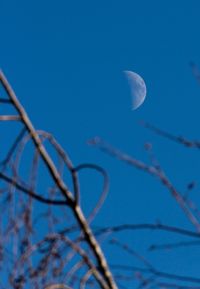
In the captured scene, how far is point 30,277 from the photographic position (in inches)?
64.2

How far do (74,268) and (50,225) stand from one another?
45cm

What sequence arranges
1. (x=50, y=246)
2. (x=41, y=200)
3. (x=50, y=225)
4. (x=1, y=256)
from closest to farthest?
1. (x=41, y=200)
2. (x=50, y=246)
3. (x=1, y=256)
4. (x=50, y=225)

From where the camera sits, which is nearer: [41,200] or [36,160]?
[41,200]

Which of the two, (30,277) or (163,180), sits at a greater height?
(163,180)

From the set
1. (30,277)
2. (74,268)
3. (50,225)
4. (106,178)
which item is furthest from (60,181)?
(50,225)

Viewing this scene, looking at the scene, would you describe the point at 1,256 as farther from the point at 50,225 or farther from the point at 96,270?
the point at 96,270

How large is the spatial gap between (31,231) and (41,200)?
53cm

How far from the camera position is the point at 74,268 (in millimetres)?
1492

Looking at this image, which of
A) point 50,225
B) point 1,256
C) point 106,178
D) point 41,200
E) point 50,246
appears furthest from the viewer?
point 50,225

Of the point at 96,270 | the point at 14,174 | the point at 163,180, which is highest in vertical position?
the point at 163,180

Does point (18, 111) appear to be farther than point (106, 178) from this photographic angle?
No

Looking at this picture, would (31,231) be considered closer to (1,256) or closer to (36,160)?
(1,256)

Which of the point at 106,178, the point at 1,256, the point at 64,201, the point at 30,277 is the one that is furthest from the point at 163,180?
the point at 1,256

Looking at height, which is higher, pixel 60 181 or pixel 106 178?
pixel 106 178
